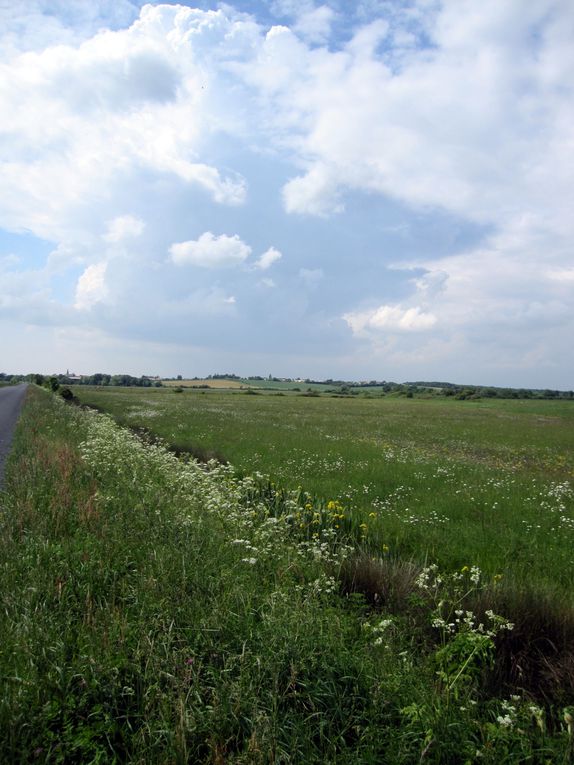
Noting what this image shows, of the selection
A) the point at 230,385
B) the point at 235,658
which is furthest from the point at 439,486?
the point at 230,385

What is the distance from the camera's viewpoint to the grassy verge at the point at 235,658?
10.0 feet

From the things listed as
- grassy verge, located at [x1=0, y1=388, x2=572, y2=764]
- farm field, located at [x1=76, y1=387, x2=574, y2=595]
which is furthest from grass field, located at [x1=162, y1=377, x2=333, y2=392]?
grassy verge, located at [x1=0, y1=388, x2=572, y2=764]

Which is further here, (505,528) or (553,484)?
(553,484)

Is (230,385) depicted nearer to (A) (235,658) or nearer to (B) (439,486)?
(B) (439,486)

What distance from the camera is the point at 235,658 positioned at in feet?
11.9

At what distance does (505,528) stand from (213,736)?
7.87 m

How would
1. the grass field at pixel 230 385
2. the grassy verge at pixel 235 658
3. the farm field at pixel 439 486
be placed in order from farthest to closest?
the grass field at pixel 230 385 → the farm field at pixel 439 486 → the grassy verge at pixel 235 658

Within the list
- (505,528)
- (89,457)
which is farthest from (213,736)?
(89,457)

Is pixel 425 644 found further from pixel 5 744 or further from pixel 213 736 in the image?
pixel 5 744

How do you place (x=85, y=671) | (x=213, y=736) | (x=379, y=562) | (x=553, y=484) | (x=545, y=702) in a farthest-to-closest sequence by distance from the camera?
(x=553, y=484) → (x=379, y=562) → (x=545, y=702) → (x=85, y=671) → (x=213, y=736)

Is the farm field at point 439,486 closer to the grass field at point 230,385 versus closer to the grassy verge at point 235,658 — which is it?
the grassy verge at point 235,658

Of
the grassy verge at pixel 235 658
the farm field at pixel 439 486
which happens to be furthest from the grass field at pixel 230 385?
the grassy verge at pixel 235 658

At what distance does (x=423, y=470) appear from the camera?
14.9m

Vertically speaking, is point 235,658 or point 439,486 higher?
point 235,658
